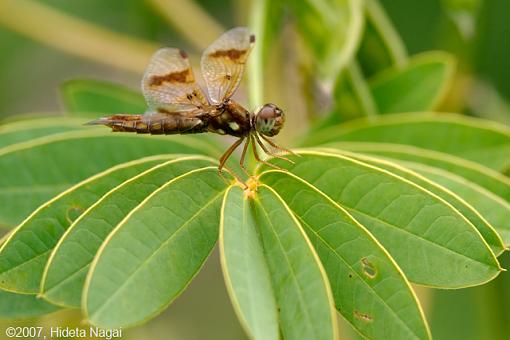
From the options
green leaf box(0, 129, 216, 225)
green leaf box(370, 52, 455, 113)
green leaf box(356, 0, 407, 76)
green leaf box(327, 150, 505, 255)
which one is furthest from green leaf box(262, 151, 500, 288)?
green leaf box(356, 0, 407, 76)

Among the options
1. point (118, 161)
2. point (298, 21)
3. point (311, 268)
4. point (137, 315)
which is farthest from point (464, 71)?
point (137, 315)

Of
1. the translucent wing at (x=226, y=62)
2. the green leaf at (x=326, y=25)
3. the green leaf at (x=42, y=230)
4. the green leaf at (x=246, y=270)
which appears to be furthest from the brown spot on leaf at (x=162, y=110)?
the green leaf at (x=326, y=25)

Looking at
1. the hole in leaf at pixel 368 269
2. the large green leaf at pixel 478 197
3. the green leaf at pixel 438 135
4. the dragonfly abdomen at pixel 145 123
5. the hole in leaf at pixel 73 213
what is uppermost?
the dragonfly abdomen at pixel 145 123

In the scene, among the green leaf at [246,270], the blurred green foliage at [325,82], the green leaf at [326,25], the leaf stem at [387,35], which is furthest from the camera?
the leaf stem at [387,35]

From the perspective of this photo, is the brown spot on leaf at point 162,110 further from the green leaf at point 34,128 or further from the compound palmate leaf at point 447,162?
the compound palmate leaf at point 447,162

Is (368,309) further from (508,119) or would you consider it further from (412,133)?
(508,119)

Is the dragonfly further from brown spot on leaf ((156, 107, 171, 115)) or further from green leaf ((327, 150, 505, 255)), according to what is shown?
green leaf ((327, 150, 505, 255))
